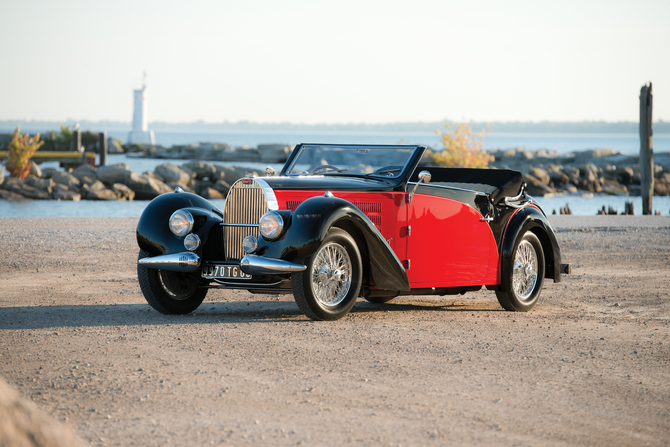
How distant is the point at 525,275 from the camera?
8.52 m

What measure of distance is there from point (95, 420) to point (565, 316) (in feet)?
17.0

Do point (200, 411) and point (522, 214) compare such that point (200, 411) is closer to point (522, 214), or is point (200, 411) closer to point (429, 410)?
point (429, 410)

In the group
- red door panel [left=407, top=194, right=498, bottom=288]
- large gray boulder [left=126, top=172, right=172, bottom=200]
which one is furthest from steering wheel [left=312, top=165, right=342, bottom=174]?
large gray boulder [left=126, top=172, right=172, bottom=200]

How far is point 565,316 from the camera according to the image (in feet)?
25.5

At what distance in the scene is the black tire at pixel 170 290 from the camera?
24.1 ft

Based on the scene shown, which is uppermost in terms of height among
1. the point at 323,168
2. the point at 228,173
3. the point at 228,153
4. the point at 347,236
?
the point at 228,153

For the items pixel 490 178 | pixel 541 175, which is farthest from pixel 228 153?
pixel 490 178

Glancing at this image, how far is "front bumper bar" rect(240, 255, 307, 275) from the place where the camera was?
646 cm

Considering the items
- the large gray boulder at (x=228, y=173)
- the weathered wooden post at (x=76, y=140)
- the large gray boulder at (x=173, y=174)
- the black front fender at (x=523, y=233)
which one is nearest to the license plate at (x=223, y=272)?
the black front fender at (x=523, y=233)

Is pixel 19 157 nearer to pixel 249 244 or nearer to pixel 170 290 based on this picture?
pixel 170 290

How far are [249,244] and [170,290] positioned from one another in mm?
1124

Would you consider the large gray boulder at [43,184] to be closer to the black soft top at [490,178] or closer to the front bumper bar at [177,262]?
the black soft top at [490,178]

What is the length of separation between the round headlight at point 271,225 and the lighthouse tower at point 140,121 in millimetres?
91075

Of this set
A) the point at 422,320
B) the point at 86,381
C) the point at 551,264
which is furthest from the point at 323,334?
the point at 551,264
